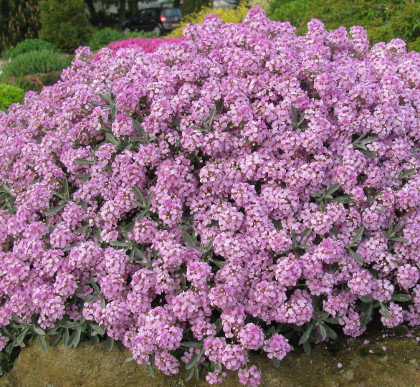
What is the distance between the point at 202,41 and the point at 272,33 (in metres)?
0.80

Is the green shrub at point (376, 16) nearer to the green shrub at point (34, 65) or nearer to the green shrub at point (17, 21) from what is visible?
the green shrub at point (34, 65)

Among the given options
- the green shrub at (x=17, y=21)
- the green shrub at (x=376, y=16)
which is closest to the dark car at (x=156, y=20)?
the green shrub at (x=17, y=21)

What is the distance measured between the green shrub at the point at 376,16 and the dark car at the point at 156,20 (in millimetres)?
17766

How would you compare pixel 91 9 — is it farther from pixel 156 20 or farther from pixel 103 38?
pixel 103 38

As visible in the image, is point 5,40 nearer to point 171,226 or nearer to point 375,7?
point 375,7

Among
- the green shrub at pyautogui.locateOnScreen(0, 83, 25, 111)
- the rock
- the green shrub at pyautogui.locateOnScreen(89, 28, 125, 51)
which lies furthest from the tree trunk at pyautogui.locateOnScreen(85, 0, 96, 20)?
the rock

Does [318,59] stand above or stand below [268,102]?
above

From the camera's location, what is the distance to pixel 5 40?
1845 cm

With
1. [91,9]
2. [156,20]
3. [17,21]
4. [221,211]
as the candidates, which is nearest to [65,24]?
[17,21]

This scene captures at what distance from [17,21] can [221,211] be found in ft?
59.9

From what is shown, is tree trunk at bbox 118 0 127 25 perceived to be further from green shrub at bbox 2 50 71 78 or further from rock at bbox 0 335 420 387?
rock at bbox 0 335 420 387

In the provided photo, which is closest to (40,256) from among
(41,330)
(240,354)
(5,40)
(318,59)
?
(41,330)

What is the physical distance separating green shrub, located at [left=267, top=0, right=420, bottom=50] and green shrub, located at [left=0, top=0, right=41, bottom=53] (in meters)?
12.1

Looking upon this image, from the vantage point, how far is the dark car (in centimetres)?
2748
